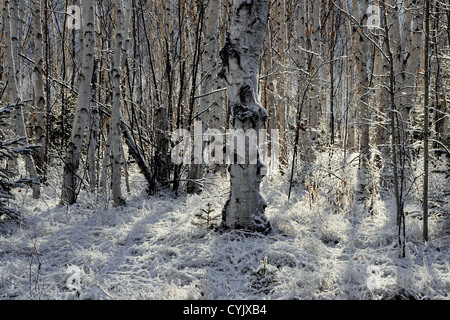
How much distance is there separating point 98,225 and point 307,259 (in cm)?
251

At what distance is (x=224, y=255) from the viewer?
299 centimetres

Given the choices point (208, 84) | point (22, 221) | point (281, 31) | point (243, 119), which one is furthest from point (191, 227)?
point (281, 31)

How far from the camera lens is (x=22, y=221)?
3.85m

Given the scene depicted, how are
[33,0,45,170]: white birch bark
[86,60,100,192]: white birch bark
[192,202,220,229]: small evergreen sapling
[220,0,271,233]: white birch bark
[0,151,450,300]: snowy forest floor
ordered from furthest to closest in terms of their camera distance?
[33,0,45,170]: white birch bark → [86,60,100,192]: white birch bark → [192,202,220,229]: small evergreen sapling → [220,0,271,233]: white birch bark → [0,151,450,300]: snowy forest floor

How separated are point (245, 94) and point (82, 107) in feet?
9.02

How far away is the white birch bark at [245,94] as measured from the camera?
3.27 m

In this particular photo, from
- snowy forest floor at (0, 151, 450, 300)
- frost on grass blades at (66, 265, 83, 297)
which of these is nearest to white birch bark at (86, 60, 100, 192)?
snowy forest floor at (0, 151, 450, 300)

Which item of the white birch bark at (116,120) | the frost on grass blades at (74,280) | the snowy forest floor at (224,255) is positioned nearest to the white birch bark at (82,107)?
the white birch bark at (116,120)

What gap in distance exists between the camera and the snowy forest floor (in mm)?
2363

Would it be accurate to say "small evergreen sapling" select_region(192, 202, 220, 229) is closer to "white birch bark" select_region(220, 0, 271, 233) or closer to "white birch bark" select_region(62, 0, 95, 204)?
"white birch bark" select_region(220, 0, 271, 233)

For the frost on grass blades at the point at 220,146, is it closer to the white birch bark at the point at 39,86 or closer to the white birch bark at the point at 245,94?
the white birch bark at the point at 245,94

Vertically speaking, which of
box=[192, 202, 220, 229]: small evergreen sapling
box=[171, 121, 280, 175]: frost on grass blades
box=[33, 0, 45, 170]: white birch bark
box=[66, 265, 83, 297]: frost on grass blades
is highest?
box=[33, 0, 45, 170]: white birch bark

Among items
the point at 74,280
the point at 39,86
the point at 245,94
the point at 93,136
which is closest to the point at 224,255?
the point at 74,280

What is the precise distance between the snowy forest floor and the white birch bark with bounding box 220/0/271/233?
0.78 feet
